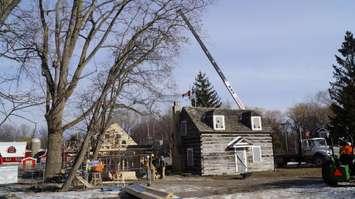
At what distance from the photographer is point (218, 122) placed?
39781 millimetres

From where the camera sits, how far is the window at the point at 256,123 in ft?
137

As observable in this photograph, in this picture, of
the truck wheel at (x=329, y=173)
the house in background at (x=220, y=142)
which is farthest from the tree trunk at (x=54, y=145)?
the truck wheel at (x=329, y=173)

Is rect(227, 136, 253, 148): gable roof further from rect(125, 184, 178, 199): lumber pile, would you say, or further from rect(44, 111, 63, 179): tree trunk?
rect(125, 184, 178, 199): lumber pile

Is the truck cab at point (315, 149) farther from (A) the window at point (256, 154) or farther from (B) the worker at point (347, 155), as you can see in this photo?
(B) the worker at point (347, 155)

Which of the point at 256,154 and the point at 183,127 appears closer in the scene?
the point at 256,154

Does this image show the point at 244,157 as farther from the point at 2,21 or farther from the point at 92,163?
the point at 2,21

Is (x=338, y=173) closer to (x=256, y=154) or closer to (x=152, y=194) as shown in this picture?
(x=152, y=194)

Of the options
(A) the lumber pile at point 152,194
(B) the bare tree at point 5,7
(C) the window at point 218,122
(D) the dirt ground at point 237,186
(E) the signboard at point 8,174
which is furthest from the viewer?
(C) the window at point 218,122

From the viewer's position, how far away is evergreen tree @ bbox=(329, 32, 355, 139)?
51781mm

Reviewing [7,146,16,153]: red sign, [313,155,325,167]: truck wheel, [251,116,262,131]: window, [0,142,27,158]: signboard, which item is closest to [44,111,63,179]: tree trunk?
[251,116,262,131]: window

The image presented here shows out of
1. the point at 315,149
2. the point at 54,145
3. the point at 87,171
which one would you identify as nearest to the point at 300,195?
the point at 87,171

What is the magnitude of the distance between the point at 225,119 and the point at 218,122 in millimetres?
1412

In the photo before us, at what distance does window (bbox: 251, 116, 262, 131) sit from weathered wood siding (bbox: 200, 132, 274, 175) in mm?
769

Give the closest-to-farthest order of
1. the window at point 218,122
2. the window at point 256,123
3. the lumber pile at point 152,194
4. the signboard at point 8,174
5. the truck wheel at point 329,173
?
the lumber pile at point 152,194
the truck wheel at point 329,173
the signboard at point 8,174
the window at point 218,122
the window at point 256,123
